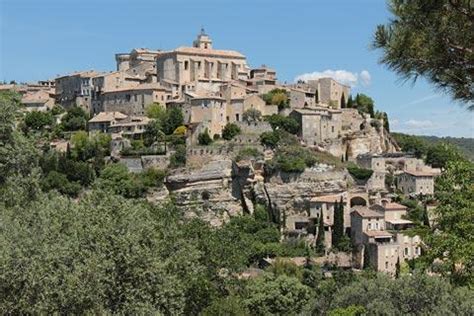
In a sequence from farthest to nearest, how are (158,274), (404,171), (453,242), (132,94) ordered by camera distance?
1. (132,94)
2. (404,171)
3. (158,274)
4. (453,242)

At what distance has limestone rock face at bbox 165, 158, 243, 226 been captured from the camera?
6303 centimetres

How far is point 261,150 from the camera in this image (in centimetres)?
6538

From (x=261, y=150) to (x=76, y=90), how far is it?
26494 millimetres

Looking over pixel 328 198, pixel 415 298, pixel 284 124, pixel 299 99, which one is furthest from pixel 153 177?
pixel 415 298

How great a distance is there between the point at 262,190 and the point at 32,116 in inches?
999

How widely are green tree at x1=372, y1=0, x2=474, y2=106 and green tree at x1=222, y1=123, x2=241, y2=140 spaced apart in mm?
57579

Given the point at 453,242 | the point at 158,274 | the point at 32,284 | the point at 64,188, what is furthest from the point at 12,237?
the point at 64,188

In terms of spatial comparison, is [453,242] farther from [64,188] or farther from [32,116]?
[32,116]

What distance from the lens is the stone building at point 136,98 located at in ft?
244

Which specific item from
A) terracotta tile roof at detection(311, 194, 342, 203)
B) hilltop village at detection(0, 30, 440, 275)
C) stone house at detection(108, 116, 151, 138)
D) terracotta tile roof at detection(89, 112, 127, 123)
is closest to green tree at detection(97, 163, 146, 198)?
hilltop village at detection(0, 30, 440, 275)

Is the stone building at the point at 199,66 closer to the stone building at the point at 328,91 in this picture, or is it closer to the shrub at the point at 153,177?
the stone building at the point at 328,91

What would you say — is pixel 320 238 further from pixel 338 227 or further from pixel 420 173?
pixel 420 173

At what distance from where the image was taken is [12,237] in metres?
18.3

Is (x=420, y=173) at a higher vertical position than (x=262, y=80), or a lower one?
lower
